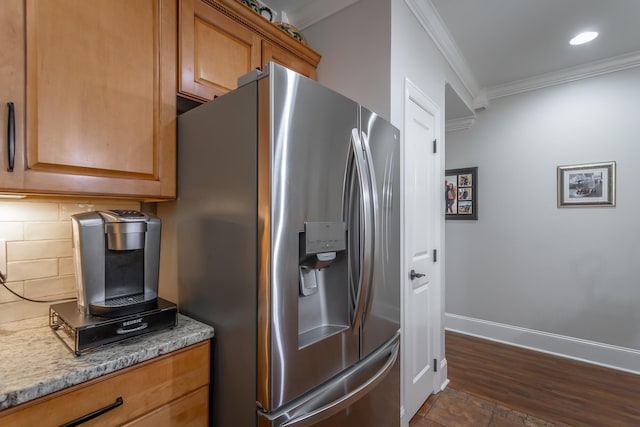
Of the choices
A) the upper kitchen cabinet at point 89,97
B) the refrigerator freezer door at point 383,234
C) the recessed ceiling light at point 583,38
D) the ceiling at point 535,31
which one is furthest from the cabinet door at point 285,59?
the recessed ceiling light at point 583,38

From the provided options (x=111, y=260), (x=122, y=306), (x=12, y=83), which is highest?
(x=12, y=83)

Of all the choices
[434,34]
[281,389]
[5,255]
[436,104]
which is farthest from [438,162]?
[5,255]

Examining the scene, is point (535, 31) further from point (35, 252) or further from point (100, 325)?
point (35, 252)

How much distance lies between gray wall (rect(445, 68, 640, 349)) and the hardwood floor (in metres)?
0.41

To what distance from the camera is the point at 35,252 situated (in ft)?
4.18

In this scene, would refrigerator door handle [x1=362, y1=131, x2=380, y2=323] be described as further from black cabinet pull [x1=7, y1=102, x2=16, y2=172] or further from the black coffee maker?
black cabinet pull [x1=7, y1=102, x2=16, y2=172]

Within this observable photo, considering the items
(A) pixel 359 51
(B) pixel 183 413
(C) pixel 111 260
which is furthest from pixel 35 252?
(A) pixel 359 51

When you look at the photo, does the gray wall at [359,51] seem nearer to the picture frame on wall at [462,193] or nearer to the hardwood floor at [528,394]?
the hardwood floor at [528,394]

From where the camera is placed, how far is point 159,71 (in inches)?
49.3

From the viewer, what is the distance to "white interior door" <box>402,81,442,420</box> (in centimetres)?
193

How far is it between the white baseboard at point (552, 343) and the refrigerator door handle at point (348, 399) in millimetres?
2545

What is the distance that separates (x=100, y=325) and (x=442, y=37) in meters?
2.69

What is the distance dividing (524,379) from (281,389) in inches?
102

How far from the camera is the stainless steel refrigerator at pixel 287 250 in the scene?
36.8 inches
